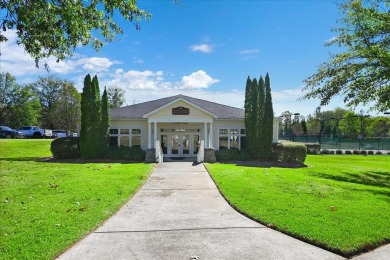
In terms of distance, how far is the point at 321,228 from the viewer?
6648 millimetres

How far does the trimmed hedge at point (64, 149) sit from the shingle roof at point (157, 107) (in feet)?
13.3

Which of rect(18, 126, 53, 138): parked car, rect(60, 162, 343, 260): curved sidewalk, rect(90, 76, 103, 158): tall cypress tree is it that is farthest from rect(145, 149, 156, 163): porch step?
rect(18, 126, 53, 138): parked car

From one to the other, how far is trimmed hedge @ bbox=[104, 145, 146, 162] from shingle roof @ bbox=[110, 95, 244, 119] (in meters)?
3.26

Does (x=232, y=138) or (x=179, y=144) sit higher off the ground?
(x=232, y=138)

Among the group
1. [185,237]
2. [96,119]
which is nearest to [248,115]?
[96,119]

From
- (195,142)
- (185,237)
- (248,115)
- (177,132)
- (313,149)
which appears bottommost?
(185,237)

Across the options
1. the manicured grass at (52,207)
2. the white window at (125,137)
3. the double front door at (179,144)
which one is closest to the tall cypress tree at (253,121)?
the double front door at (179,144)

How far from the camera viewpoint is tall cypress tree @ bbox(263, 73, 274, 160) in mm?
25016

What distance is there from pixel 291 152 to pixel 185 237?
19.3 m

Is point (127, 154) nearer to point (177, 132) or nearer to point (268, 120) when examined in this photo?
point (177, 132)

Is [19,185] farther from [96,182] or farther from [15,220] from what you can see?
[15,220]

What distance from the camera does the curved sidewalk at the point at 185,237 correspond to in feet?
17.7

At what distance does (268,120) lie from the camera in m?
25.3

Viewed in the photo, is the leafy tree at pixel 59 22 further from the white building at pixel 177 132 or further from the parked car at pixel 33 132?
the parked car at pixel 33 132
